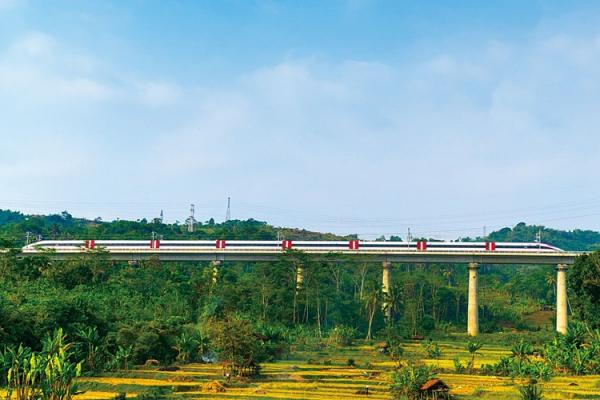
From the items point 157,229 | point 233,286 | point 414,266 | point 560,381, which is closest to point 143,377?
point 560,381

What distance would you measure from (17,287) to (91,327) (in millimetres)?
20487

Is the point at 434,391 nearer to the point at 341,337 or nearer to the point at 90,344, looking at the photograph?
the point at 90,344

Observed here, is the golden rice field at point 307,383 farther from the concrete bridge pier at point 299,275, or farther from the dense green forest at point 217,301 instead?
the concrete bridge pier at point 299,275

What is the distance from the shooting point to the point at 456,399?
139ft

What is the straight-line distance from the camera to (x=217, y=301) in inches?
3516

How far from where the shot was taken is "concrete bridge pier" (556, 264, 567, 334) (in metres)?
95.0

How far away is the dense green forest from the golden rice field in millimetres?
6618

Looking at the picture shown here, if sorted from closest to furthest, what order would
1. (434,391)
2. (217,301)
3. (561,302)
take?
(434,391) < (217,301) < (561,302)

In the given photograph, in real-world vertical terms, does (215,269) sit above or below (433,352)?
above

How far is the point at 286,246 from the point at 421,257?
77.0ft

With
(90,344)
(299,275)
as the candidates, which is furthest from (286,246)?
(90,344)

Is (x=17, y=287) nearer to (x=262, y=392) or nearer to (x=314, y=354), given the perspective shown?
(x=314, y=354)

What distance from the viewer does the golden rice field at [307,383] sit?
143ft

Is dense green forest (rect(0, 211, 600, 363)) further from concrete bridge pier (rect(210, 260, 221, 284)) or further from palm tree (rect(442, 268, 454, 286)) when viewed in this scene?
palm tree (rect(442, 268, 454, 286))
